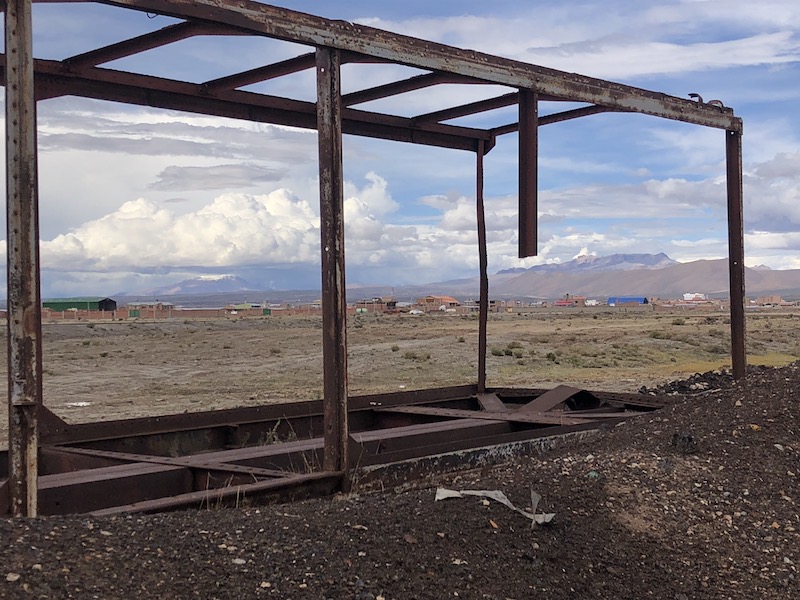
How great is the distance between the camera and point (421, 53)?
19.1 ft

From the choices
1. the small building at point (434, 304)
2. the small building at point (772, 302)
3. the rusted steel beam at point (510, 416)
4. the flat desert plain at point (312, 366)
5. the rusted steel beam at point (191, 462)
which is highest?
the rusted steel beam at point (191, 462)

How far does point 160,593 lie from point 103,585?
23 cm

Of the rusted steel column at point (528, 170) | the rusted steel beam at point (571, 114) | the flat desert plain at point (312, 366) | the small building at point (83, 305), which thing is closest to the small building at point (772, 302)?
the small building at point (83, 305)

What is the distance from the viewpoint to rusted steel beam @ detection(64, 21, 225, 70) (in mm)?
5215

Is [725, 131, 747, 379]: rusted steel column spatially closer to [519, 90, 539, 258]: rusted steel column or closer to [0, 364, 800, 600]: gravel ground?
[0, 364, 800, 600]: gravel ground

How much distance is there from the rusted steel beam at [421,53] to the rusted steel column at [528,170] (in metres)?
0.17

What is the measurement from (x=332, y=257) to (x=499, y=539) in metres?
1.97

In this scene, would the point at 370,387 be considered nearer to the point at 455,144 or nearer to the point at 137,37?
the point at 455,144

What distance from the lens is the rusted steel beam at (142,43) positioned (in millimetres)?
5215

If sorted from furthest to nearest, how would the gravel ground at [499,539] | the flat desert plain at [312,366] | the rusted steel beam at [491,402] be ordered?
the flat desert plain at [312,366] < the rusted steel beam at [491,402] < the gravel ground at [499,539]

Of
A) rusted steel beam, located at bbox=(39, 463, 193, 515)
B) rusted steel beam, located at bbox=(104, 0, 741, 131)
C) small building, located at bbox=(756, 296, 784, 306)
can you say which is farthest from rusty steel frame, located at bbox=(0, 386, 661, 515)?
small building, located at bbox=(756, 296, 784, 306)

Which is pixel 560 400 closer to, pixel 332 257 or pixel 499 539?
pixel 332 257

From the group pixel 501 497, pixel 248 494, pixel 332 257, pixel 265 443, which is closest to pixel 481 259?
pixel 265 443

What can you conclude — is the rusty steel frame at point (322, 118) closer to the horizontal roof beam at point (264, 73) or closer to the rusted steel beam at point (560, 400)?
the horizontal roof beam at point (264, 73)
